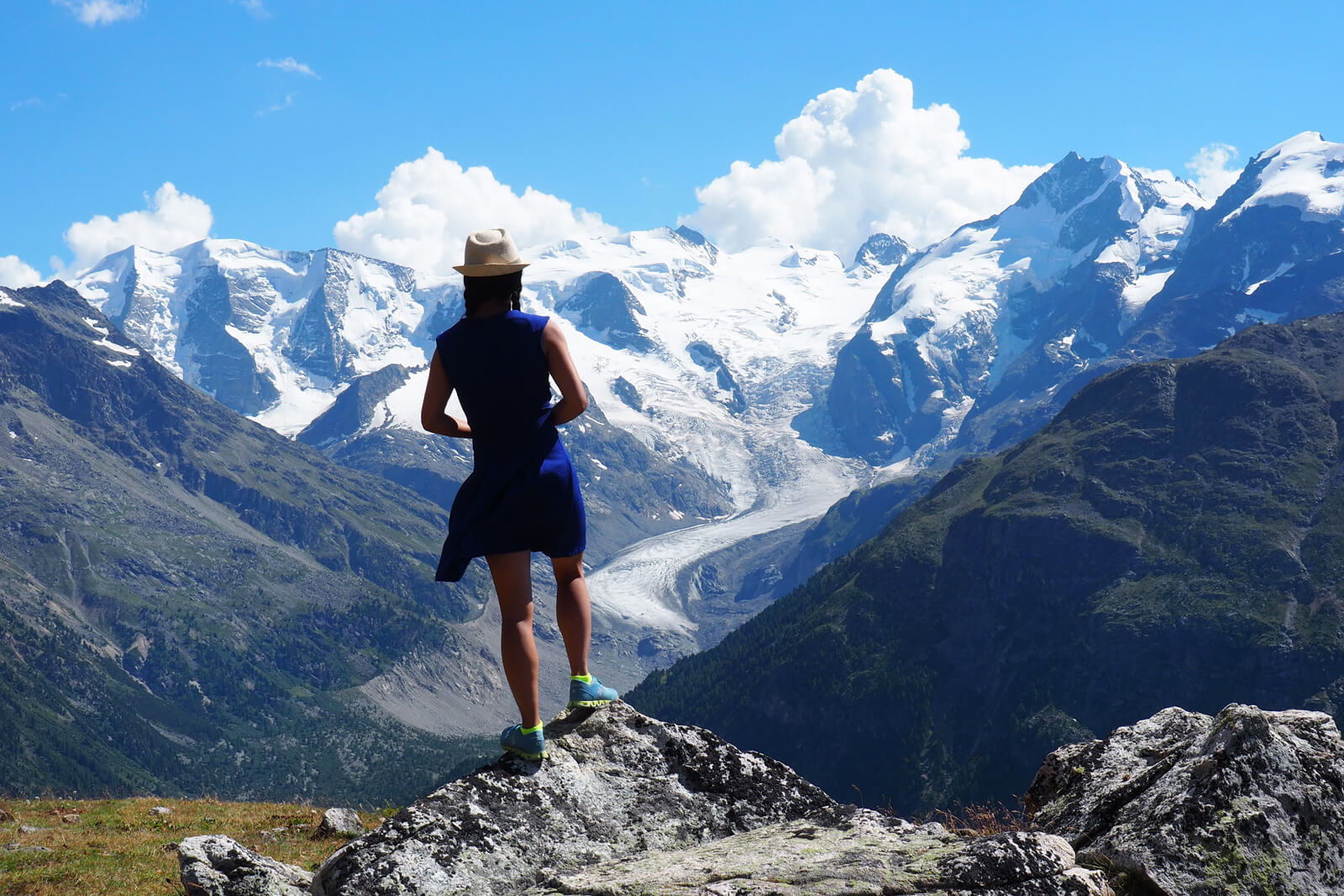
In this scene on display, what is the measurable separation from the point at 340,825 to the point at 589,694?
40.7ft

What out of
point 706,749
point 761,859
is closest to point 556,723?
point 706,749

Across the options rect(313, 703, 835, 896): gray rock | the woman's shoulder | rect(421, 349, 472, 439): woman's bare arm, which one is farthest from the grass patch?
the woman's shoulder

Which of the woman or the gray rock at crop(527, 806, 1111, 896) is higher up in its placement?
the woman

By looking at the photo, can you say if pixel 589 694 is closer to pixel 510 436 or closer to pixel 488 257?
pixel 510 436

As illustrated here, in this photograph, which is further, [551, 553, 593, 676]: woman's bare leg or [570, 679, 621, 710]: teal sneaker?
[570, 679, 621, 710]: teal sneaker

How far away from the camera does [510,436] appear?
12.1 meters

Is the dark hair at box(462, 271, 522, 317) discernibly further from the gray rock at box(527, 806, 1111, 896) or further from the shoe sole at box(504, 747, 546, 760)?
the gray rock at box(527, 806, 1111, 896)

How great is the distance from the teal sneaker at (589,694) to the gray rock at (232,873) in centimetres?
371

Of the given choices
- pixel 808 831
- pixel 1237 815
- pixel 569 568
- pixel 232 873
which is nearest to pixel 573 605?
pixel 569 568

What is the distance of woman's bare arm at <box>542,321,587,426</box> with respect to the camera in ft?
38.3

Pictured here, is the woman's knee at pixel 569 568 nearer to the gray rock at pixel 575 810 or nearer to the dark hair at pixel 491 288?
the gray rock at pixel 575 810

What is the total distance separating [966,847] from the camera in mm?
9945

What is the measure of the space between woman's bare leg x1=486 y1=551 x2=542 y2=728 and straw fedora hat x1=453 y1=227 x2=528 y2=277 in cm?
313

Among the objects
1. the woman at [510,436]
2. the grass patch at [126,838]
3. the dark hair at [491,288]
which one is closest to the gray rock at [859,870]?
the woman at [510,436]
